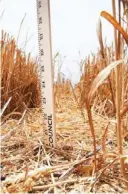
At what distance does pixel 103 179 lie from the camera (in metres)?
0.87

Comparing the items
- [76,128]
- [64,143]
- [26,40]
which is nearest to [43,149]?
[64,143]

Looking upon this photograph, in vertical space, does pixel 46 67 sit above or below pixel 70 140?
above

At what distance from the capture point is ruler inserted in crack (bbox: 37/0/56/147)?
104 centimetres

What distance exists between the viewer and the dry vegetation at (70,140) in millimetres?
810

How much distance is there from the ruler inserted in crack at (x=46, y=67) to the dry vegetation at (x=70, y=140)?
6 cm

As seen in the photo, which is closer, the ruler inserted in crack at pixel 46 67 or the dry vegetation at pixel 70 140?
the dry vegetation at pixel 70 140

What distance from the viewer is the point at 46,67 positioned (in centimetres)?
107

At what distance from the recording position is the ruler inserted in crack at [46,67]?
3.40 feet

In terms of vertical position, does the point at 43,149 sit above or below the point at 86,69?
below

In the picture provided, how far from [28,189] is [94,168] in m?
0.19

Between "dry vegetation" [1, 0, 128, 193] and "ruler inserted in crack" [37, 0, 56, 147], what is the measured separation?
0.06 m

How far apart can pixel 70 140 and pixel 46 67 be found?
1.11 ft

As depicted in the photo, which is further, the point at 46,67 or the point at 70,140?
the point at 70,140

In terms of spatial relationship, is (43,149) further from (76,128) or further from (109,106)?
(109,106)
